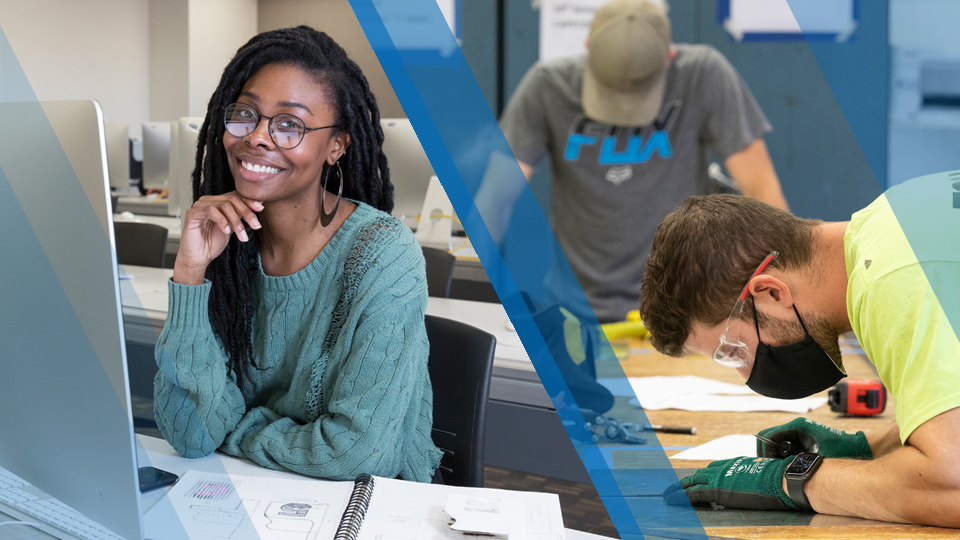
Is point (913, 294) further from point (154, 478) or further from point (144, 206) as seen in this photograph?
point (144, 206)

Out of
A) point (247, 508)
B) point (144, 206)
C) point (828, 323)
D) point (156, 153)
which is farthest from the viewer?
point (144, 206)

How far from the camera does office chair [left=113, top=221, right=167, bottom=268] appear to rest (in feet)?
8.67

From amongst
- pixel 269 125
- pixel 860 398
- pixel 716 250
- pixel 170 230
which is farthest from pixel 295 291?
pixel 170 230

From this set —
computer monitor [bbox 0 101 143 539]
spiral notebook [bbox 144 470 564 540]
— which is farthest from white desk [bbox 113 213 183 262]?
computer monitor [bbox 0 101 143 539]

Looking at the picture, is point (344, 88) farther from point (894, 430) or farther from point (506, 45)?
point (894, 430)

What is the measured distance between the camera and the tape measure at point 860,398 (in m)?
1.28

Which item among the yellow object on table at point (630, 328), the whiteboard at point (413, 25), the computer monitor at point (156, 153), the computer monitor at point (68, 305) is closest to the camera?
the computer monitor at point (68, 305)

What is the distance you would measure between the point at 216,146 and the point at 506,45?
0.69 m

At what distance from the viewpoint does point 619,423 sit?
1229mm

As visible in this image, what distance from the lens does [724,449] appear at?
1113 millimetres

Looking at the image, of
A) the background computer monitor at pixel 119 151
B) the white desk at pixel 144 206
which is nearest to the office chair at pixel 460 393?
the background computer monitor at pixel 119 151

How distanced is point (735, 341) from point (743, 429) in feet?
0.78

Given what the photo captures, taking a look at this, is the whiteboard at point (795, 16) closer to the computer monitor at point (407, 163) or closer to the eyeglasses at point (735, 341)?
the eyeglasses at point (735, 341)
